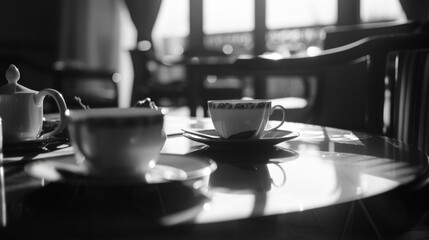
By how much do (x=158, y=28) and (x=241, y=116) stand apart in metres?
5.14

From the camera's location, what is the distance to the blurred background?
4871 millimetres

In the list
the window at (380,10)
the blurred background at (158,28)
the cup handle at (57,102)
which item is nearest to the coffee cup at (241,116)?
the cup handle at (57,102)

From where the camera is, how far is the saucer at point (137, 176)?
1.52 feet

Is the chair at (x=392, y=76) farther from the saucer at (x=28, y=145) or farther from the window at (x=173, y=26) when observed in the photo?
the window at (x=173, y=26)

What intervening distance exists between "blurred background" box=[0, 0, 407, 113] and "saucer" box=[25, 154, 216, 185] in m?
4.19

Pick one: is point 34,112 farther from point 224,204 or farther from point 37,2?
point 37,2

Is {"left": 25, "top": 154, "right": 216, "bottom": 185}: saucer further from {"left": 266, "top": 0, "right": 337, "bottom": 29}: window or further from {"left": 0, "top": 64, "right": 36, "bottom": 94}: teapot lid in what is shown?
{"left": 266, "top": 0, "right": 337, "bottom": 29}: window

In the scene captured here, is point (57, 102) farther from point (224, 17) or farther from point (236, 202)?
point (224, 17)

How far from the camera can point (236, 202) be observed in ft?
1.38

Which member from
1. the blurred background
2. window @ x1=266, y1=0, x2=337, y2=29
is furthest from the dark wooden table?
window @ x1=266, y1=0, x2=337, y2=29

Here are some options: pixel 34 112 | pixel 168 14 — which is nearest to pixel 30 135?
pixel 34 112

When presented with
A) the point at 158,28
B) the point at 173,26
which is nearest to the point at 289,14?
the point at 173,26

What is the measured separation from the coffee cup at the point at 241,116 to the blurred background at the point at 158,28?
154 inches

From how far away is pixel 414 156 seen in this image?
668 mm
